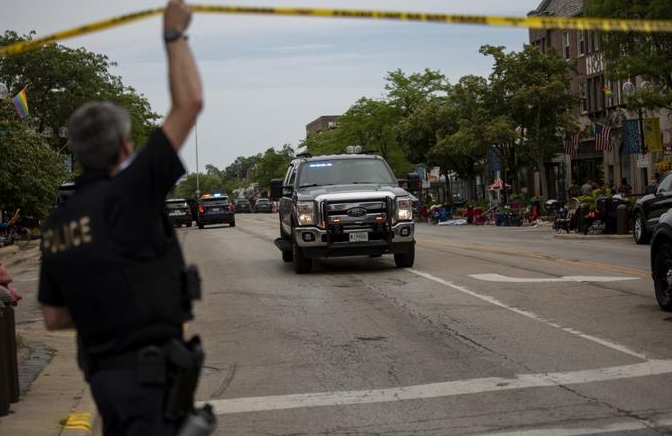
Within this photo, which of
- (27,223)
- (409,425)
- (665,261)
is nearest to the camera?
(409,425)

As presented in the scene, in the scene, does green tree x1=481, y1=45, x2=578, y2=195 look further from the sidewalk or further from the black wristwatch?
the black wristwatch

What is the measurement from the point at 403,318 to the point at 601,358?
3685 mm

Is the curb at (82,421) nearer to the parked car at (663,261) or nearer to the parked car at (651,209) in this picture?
the parked car at (663,261)

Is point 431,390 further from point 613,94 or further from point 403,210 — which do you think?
point 613,94

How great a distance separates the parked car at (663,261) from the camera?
12734 mm

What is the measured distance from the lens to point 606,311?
13.4 metres

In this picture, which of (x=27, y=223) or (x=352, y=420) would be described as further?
(x=27, y=223)

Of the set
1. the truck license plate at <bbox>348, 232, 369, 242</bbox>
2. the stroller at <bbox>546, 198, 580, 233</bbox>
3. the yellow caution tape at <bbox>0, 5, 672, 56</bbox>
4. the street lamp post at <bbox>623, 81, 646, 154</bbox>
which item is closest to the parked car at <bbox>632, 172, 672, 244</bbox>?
the stroller at <bbox>546, 198, 580, 233</bbox>

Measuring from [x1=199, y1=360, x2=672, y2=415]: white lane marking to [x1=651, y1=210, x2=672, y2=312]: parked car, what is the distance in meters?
3.42

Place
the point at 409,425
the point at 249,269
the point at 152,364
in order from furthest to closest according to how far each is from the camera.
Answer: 1. the point at 249,269
2. the point at 409,425
3. the point at 152,364

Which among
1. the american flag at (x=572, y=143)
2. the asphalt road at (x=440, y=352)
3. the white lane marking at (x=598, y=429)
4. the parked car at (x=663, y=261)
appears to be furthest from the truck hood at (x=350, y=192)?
the american flag at (x=572, y=143)

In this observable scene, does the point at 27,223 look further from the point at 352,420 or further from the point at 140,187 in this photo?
the point at 140,187

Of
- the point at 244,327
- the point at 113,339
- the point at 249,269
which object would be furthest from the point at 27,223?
the point at 113,339

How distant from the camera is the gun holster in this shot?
405cm
